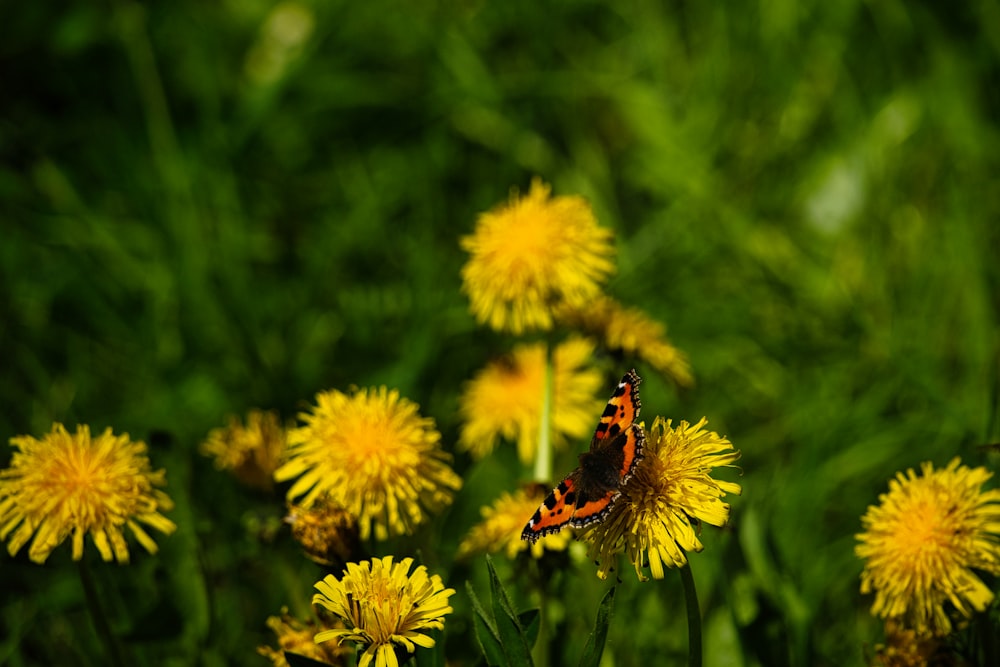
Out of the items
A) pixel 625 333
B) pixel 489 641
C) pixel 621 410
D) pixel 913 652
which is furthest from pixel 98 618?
pixel 913 652

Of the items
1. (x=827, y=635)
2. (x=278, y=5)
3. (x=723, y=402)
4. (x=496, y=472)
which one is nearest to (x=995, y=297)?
(x=723, y=402)

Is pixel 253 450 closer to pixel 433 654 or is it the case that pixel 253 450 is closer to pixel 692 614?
pixel 433 654

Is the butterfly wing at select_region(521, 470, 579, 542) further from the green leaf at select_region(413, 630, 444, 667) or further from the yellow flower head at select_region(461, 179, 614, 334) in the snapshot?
the yellow flower head at select_region(461, 179, 614, 334)

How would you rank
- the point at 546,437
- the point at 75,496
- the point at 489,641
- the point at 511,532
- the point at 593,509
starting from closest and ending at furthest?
1. the point at 593,509
2. the point at 489,641
3. the point at 75,496
4. the point at 511,532
5. the point at 546,437

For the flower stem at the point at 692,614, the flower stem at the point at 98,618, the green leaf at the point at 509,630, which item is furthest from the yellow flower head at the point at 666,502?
the flower stem at the point at 98,618

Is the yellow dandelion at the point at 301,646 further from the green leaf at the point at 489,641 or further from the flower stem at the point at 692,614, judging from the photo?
the flower stem at the point at 692,614
